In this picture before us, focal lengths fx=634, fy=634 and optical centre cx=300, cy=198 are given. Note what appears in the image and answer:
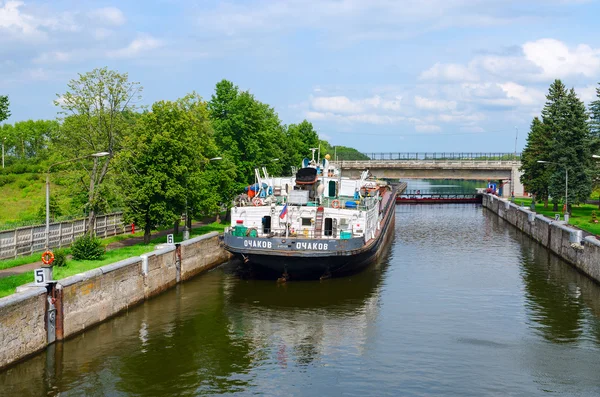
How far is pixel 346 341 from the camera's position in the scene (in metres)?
26.5

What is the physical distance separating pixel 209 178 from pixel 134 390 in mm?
31309

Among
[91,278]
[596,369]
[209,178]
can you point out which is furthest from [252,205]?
[596,369]

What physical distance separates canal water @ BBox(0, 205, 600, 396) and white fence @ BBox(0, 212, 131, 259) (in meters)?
8.47

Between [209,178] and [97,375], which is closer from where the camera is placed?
[97,375]

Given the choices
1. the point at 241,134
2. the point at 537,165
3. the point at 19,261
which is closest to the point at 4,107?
the point at 19,261

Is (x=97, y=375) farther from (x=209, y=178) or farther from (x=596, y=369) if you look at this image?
(x=209, y=178)

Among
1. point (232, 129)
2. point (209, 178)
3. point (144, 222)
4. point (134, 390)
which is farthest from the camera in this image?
point (232, 129)

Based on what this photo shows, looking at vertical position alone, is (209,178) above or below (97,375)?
above

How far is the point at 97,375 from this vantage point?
21953 mm

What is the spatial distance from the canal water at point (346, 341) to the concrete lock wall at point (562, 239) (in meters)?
1.44

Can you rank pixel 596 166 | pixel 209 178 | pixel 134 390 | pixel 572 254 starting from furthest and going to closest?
pixel 596 166
pixel 209 178
pixel 572 254
pixel 134 390

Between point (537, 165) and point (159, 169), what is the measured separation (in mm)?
52876

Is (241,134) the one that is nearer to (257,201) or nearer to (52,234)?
(257,201)

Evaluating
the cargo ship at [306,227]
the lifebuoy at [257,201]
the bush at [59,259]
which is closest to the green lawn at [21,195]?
the lifebuoy at [257,201]
